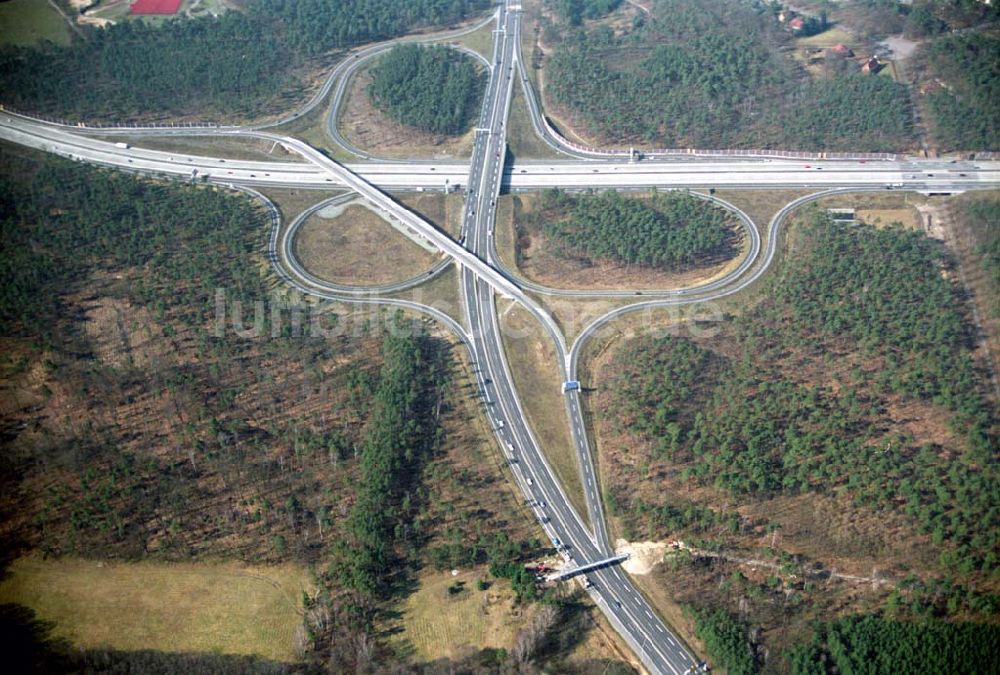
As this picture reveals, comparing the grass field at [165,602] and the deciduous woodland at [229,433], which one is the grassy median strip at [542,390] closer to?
the deciduous woodland at [229,433]

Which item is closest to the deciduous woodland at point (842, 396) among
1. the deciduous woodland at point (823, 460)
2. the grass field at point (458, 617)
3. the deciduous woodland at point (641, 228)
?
the deciduous woodland at point (823, 460)

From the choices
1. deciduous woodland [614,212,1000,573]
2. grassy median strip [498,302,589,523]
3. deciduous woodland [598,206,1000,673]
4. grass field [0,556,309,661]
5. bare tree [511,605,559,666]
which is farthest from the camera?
grassy median strip [498,302,589,523]

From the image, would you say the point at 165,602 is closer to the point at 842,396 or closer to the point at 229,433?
the point at 229,433

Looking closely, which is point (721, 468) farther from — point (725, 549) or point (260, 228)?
point (260, 228)

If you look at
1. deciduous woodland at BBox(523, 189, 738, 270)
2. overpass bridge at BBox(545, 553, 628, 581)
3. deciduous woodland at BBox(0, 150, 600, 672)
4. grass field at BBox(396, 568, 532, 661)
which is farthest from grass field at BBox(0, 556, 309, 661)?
deciduous woodland at BBox(523, 189, 738, 270)

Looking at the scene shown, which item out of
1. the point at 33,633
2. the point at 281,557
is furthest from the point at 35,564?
the point at 281,557

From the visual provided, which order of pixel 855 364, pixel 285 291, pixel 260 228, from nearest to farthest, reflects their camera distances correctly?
pixel 855 364, pixel 285 291, pixel 260 228

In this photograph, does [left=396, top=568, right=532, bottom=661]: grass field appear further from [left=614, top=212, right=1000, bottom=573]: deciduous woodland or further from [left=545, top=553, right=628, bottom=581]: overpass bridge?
[left=614, top=212, right=1000, bottom=573]: deciduous woodland
